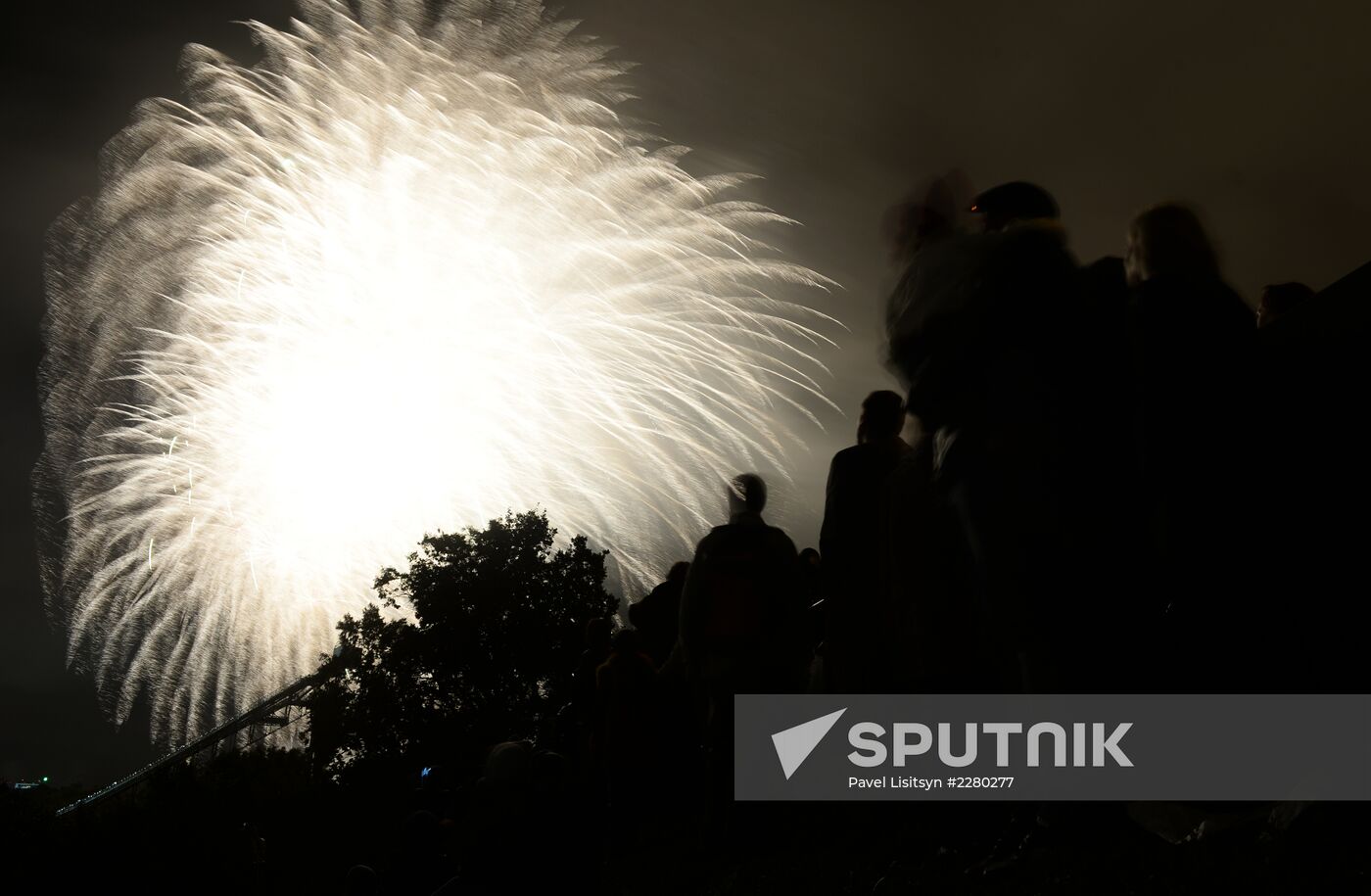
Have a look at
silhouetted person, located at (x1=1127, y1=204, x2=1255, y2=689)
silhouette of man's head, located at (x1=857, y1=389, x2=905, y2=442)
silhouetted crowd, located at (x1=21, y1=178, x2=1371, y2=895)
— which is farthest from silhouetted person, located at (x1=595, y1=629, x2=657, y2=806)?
silhouetted person, located at (x1=1127, y1=204, x2=1255, y2=689)

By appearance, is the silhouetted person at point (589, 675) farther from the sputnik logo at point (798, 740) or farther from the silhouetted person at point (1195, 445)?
the silhouetted person at point (1195, 445)

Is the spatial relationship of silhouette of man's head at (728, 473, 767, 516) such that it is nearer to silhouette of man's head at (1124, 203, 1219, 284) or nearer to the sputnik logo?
the sputnik logo

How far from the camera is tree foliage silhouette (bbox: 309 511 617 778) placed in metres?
53.1

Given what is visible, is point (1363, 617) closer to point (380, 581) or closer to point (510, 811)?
point (510, 811)

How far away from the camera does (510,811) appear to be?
2.97 m

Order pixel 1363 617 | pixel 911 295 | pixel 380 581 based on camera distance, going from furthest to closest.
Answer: pixel 380 581, pixel 911 295, pixel 1363 617

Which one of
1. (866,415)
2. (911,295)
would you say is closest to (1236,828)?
(911,295)

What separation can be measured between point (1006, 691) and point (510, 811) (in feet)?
7.44

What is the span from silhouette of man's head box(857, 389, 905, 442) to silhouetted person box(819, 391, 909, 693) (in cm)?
8

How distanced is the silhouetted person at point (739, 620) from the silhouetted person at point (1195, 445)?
8.91 ft

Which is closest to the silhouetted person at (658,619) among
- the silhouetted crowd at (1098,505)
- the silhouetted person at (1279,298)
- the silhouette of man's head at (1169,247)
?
the silhouetted crowd at (1098,505)

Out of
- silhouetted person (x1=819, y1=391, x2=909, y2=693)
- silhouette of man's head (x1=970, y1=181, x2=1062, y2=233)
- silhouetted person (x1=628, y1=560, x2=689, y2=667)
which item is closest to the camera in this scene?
silhouette of man's head (x1=970, y1=181, x2=1062, y2=233)

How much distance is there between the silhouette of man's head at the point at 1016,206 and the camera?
13.1 ft

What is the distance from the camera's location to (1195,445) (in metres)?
3.51
